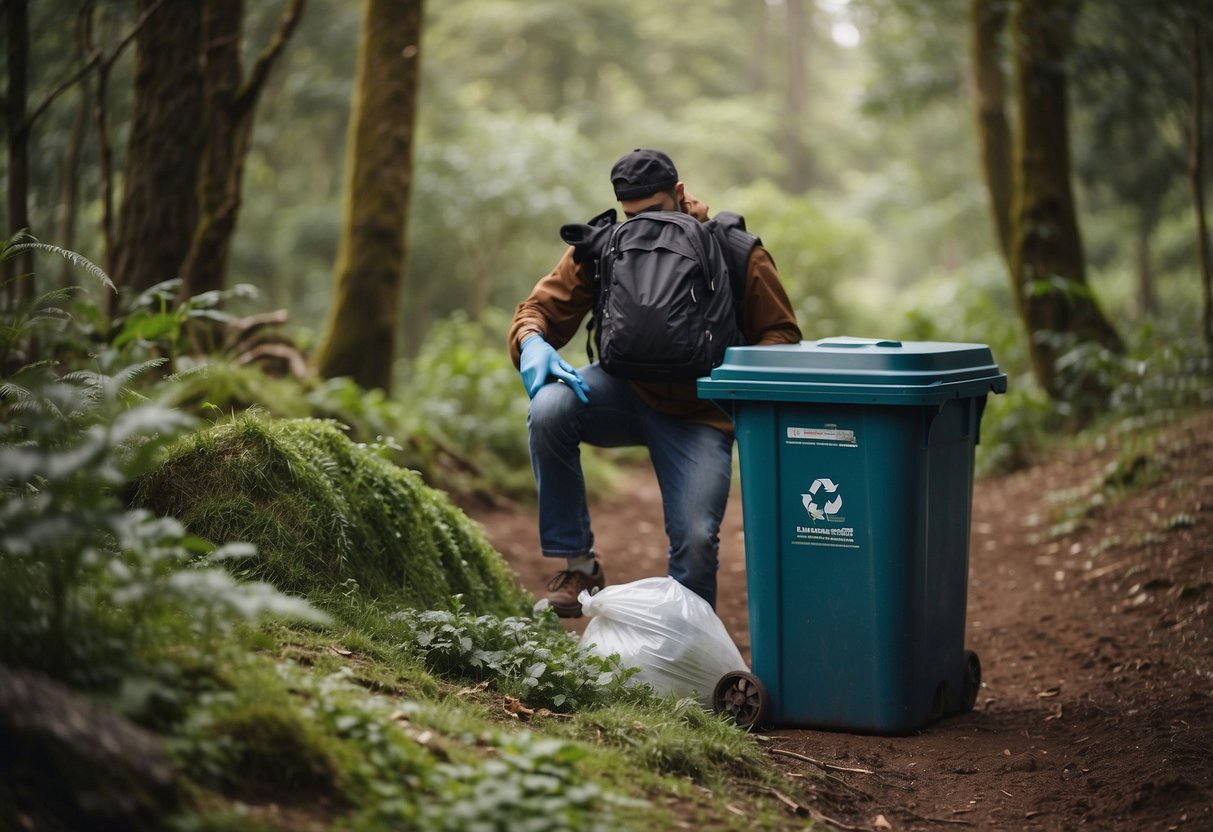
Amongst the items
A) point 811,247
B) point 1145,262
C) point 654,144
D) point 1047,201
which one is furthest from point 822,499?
point 654,144

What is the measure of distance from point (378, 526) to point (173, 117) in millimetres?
3548

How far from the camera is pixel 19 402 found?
12.1 feet

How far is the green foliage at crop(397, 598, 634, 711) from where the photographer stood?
135 inches

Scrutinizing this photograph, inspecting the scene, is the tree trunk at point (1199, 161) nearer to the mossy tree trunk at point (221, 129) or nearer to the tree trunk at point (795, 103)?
the mossy tree trunk at point (221, 129)

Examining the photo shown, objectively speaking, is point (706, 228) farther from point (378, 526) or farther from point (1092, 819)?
point (1092, 819)

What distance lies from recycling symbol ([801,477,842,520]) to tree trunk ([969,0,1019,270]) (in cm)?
875

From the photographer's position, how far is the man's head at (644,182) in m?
4.15

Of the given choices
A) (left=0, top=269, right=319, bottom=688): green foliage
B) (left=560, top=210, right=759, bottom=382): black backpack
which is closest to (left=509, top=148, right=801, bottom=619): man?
(left=560, top=210, right=759, bottom=382): black backpack

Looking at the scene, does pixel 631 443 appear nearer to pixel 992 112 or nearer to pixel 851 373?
pixel 851 373

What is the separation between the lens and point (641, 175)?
4.14 metres

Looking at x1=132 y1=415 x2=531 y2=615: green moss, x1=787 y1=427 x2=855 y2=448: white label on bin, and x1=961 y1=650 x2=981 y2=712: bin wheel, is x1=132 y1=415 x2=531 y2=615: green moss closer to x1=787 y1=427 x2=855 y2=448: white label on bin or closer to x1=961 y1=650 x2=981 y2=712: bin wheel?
x1=787 y1=427 x2=855 y2=448: white label on bin

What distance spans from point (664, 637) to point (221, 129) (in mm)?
4348

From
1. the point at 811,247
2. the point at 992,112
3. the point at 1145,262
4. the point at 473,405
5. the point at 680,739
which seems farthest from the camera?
the point at 1145,262

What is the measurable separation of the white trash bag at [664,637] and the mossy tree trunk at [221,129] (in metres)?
3.65
